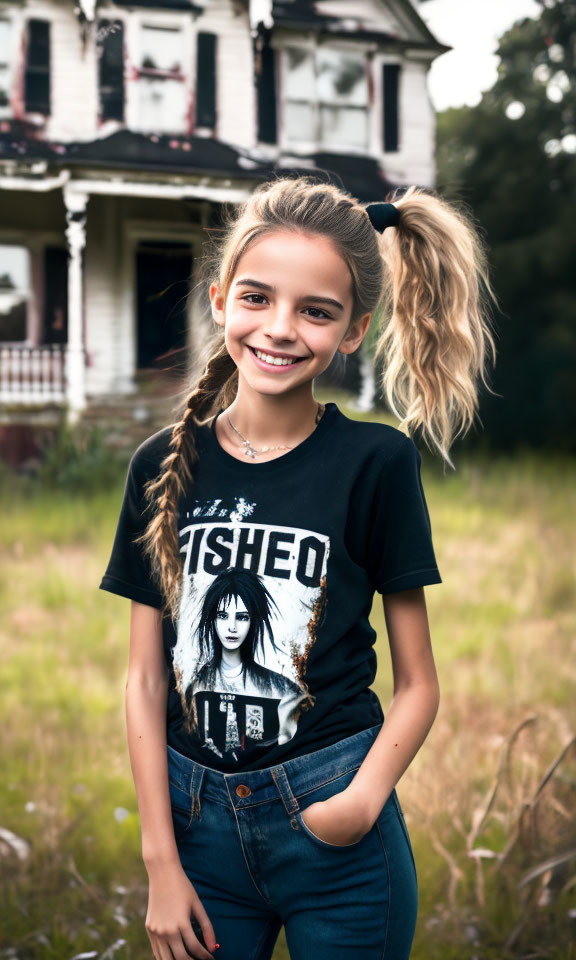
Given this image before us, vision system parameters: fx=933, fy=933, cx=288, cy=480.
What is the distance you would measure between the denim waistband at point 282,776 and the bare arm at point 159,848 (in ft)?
0.17

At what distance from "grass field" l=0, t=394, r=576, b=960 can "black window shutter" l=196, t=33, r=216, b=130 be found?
2.20 metres

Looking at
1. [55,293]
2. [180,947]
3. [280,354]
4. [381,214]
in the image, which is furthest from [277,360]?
[55,293]

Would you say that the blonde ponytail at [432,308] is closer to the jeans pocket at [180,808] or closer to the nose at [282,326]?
the nose at [282,326]

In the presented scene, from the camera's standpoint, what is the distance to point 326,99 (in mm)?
6355

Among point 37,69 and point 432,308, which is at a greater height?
point 37,69

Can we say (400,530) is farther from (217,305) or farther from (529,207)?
(529,207)

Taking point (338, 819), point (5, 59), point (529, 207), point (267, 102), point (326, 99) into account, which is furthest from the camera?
point (529, 207)

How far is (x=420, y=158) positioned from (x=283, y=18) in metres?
1.19

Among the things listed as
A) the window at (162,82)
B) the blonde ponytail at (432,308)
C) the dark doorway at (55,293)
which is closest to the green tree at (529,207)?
the window at (162,82)

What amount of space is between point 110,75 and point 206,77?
196 centimetres

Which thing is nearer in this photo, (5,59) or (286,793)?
(286,793)

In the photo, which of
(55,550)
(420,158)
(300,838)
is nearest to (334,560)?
(300,838)

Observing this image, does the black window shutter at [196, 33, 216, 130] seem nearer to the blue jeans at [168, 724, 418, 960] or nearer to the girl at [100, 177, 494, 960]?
the girl at [100, 177, 494, 960]

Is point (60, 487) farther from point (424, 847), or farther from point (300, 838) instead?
point (300, 838)
